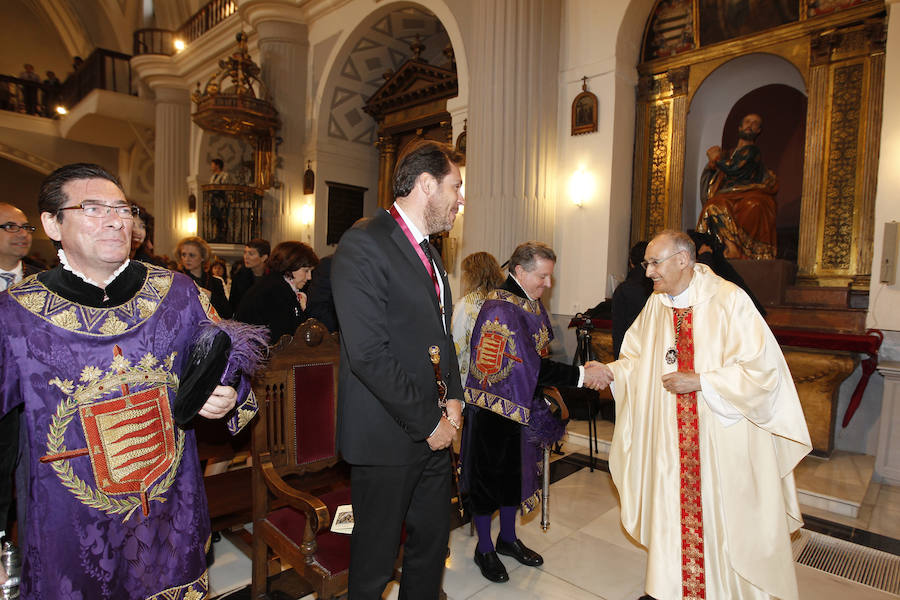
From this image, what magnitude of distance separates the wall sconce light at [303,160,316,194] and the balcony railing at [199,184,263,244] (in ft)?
3.41

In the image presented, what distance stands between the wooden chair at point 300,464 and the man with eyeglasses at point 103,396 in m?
0.60

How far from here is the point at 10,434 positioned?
4.16ft

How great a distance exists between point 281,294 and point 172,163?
1273cm

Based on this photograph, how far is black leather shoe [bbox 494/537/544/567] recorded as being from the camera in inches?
113

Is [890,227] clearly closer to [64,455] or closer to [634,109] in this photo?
[634,109]

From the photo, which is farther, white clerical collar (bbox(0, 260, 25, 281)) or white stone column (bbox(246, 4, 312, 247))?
white stone column (bbox(246, 4, 312, 247))

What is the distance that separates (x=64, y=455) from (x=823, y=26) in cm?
749

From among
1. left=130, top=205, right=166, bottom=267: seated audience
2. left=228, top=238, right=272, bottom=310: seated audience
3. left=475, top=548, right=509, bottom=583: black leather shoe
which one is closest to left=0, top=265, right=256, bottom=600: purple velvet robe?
left=130, top=205, right=166, bottom=267: seated audience

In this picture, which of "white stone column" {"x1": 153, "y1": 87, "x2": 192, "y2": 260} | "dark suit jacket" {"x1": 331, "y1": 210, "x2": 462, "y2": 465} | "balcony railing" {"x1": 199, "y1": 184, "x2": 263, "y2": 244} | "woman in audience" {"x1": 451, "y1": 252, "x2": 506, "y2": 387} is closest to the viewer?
"dark suit jacket" {"x1": 331, "y1": 210, "x2": 462, "y2": 465}

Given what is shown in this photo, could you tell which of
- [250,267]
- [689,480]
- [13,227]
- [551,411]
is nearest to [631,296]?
[551,411]

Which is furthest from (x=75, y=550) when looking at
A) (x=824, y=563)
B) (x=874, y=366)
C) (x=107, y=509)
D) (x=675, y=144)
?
(x=675, y=144)

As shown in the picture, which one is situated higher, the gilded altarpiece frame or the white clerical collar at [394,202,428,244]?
the gilded altarpiece frame

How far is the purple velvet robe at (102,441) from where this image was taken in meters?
1.27

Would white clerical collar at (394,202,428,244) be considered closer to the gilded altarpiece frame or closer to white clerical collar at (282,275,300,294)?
white clerical collar at (282,275,300,294)
